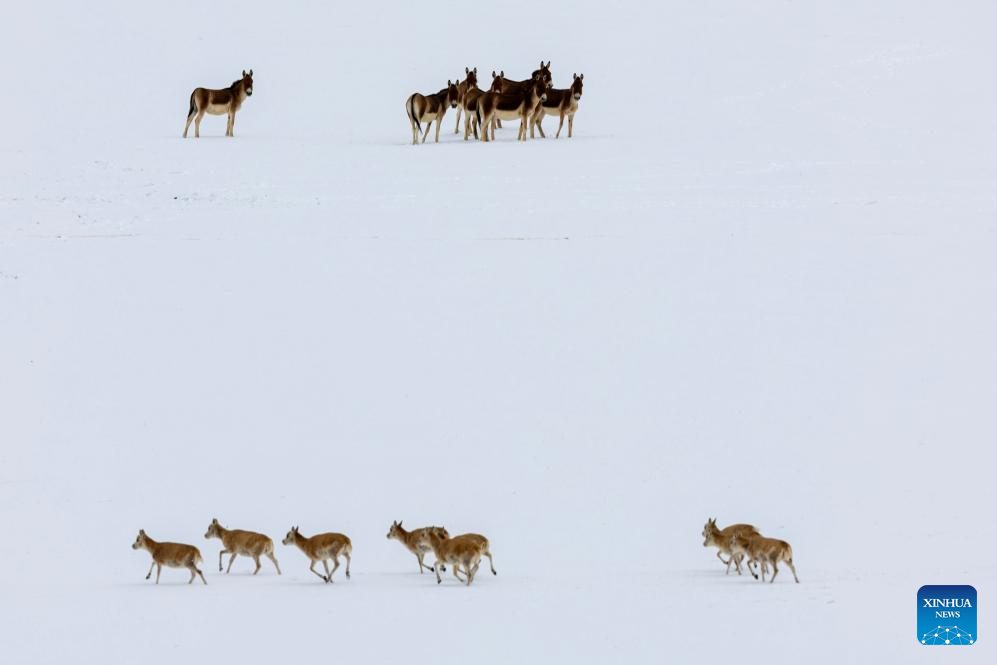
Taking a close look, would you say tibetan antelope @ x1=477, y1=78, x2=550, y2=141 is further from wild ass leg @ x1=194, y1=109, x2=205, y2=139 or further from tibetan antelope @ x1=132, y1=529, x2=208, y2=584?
tibetan antelope @ x1=132, y1=529, x2=208, y2=584

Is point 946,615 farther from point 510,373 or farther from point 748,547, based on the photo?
point 510,373

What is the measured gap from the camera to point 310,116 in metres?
31.3

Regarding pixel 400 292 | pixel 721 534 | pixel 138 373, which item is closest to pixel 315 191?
pixel 400 292

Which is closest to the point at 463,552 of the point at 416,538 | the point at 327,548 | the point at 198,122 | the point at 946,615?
the point at 416,538

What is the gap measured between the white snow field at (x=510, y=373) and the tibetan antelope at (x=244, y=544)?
0.29m

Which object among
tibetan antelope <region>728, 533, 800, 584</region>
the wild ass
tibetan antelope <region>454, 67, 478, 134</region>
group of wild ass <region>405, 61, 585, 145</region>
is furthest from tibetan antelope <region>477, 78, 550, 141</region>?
tibetan antelope <region>728, 533, 800, 584</region>

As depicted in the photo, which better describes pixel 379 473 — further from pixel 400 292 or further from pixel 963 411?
pixel 963 411

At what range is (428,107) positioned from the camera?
28453 mm

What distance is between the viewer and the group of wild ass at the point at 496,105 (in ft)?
93.4

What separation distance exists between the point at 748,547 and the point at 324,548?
11.7 ft

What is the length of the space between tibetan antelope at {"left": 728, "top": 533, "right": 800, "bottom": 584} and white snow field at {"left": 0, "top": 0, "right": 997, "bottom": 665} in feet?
0.76

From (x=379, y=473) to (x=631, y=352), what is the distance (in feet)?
13.2

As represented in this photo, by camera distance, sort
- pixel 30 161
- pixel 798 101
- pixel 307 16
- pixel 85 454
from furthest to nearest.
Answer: pixel 307 16 → pixel 798 101 → pixel 30 161 → pixel 85 454

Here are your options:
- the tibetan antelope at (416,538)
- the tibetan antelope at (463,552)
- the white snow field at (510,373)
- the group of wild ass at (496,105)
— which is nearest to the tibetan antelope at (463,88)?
the group of wild ass at (496,105)
